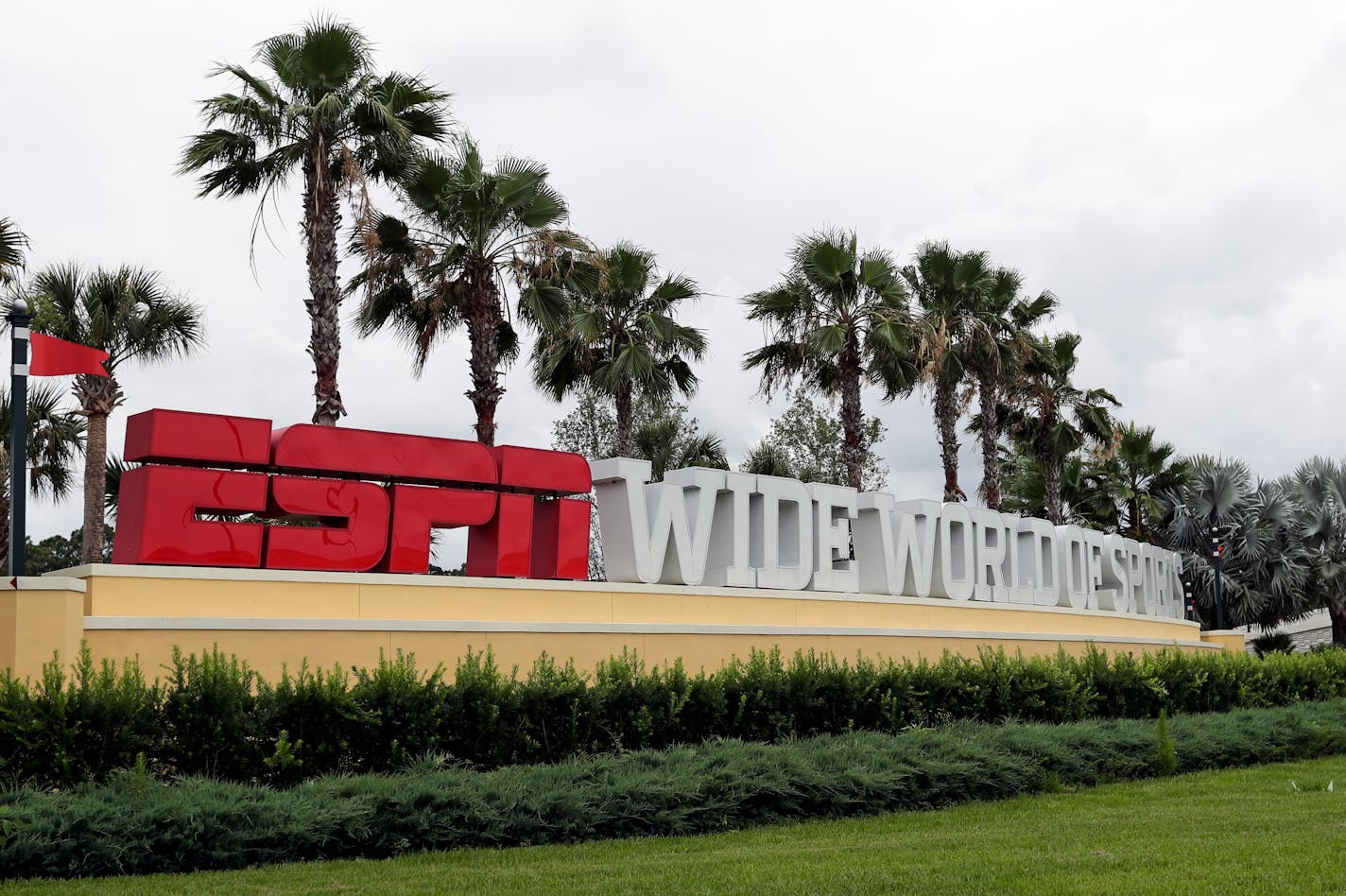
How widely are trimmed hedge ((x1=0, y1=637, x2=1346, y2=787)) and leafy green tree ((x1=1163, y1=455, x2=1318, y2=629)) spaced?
2184 centimetres

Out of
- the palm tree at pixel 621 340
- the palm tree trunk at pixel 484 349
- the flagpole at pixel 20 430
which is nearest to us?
the flagpole at pixel 20 430

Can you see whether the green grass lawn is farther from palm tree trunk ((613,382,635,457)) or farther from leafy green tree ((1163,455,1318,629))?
leafy green tree ((1163,455,1318,629))

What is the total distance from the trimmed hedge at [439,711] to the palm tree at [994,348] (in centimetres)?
1320

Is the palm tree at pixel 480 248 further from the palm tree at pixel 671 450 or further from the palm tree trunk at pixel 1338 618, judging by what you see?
the palm tree trunk at pixel 1338 618

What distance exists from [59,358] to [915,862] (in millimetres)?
11173

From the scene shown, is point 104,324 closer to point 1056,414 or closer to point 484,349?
point 484,349

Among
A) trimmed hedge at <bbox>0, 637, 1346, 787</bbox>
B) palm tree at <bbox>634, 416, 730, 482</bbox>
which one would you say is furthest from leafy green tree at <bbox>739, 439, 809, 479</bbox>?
trimmed hedge at <bbox>0, 637, 1346, 787</bbox>

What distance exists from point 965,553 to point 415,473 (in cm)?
1257

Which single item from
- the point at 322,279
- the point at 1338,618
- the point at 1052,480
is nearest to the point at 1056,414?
the point at 1052,480

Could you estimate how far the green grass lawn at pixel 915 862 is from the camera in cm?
903

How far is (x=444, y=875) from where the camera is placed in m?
9.55

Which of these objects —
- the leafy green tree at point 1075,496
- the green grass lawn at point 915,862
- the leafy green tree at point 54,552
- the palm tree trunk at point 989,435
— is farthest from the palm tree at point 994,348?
the leafy green tree at point 54,552

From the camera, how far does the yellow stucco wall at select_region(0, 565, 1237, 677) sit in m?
13.8

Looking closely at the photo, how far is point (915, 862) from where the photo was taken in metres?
10.0
